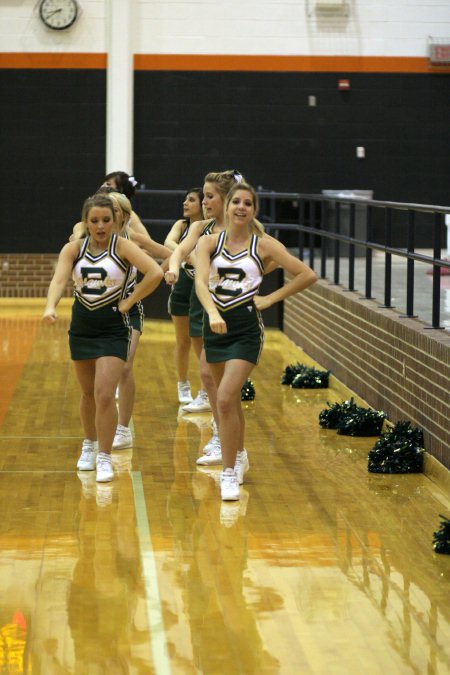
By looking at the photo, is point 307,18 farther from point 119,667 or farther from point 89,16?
point 119,667

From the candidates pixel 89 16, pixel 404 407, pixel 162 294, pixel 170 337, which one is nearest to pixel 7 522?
pixel 404 407

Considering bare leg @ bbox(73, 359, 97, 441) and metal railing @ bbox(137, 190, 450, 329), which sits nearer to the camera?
bare leg @ bbox(73, 359, 97, 441)

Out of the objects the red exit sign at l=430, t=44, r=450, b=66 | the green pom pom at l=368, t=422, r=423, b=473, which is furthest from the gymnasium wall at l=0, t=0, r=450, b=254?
the green pom pom at l=368, t=422, r=423, b=473

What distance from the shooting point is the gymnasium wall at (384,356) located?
757cm

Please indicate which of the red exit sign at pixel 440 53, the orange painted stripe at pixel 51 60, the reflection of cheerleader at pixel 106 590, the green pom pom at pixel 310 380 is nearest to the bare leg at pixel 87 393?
the reflection of cheerleader at pixel 106 590

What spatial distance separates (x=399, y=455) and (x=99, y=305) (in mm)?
2105

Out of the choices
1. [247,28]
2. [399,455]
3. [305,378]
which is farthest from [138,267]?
[247,28]

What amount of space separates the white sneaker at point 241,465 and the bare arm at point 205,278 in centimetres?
103

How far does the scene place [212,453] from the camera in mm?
7945

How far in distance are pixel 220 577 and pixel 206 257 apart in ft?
6.68

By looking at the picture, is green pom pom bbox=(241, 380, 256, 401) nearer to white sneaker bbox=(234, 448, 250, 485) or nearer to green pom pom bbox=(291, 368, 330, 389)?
green pom pom bbox=(291, 368, 330, 389)

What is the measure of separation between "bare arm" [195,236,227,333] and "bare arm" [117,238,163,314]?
252mm

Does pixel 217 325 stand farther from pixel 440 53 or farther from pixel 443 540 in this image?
pixel 440 53

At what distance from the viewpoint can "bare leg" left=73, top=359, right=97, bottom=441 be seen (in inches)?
287
